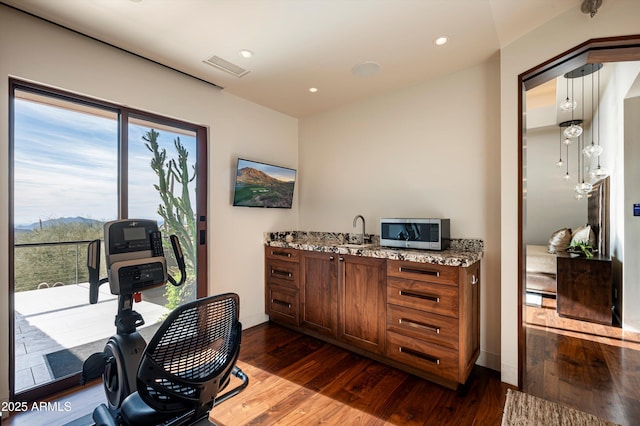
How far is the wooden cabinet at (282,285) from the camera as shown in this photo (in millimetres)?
3195

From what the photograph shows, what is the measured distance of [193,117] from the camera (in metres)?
2.90

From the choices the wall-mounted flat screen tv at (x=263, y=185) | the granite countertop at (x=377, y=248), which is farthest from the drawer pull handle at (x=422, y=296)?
the wall-mounted flat screen tv at (x=263, y=185)

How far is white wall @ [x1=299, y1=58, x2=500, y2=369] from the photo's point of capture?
2.52m

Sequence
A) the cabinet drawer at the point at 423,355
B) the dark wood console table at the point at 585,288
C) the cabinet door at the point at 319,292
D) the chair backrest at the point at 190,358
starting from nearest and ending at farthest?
1. the chair backrest at the point at 190,358
2. the cabinet drawer at the point at 423,355
3. the cabinet door at the point at 319,292
4. the dark wood console table at the point at 585,288

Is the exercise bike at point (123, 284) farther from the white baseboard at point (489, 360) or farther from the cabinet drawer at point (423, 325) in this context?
the white baseboard at point (489, 360)

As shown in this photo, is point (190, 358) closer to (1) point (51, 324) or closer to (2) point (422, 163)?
(1) point (51, 324)

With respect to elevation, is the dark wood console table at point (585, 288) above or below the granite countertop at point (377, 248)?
below

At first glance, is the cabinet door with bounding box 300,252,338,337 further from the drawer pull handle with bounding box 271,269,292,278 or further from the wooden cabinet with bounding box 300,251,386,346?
the drawer pull handle with bounding box 271,269,292,278

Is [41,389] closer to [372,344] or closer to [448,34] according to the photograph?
[372,344]

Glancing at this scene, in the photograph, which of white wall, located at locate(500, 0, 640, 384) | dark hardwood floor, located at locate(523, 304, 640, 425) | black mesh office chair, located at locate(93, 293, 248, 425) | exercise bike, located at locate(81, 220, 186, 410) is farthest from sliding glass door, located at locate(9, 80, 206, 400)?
dark hardwood floor, located at locate(523, 304, 640, 425)

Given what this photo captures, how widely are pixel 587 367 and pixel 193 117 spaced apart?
4216 millimetres

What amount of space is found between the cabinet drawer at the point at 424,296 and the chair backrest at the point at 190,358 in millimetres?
1539

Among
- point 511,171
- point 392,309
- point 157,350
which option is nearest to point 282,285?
point 392,309

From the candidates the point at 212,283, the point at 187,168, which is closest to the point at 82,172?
the point at 187,168
